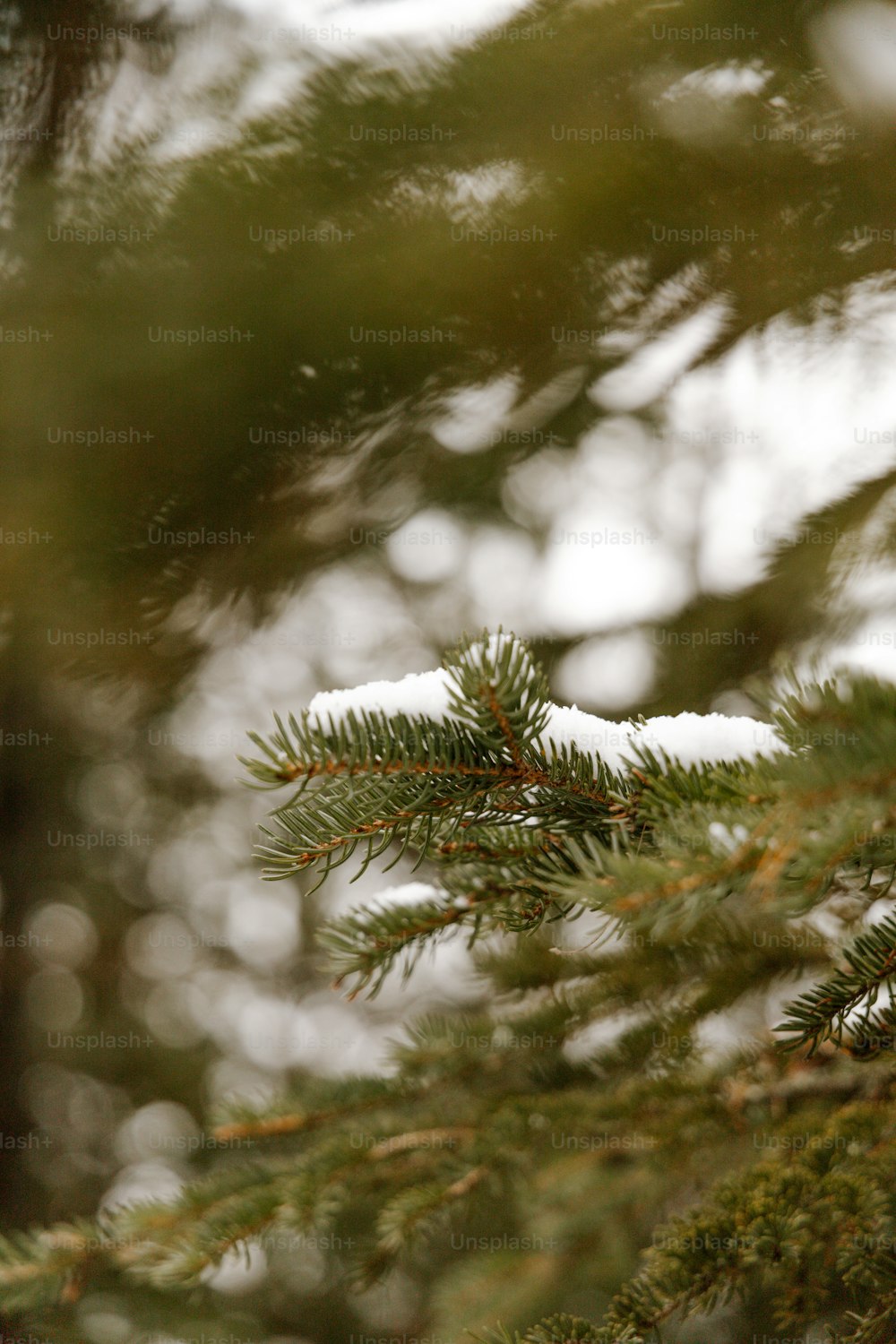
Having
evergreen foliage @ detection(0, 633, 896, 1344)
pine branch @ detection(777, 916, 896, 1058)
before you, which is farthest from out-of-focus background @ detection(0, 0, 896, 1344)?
pine branch @ detection(777, 916, 896, 1058)

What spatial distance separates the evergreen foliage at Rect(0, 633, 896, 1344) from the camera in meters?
0.48

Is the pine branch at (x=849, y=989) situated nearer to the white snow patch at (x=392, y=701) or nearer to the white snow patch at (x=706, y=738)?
the white snow patch at (x=706, y=738)

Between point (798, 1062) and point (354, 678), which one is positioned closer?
point (798, 1062)

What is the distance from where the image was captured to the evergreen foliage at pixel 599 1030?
0.48 metres

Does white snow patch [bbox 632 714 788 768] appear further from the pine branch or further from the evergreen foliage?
the pine branch

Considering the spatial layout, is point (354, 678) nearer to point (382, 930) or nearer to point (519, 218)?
point (519, 218)

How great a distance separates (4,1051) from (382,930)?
3483mm

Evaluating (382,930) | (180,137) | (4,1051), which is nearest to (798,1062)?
(382,930)

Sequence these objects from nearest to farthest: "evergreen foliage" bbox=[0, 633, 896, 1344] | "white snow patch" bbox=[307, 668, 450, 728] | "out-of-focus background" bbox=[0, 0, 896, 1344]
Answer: "evergreen foliage" bbox=[0, 633, 896, 1344]
"white snow patch" bbox=[307, 668, 450, 728]
"out-of-focus background" bbox=[0, 0, 896, 1344]

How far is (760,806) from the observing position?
49 centimetres

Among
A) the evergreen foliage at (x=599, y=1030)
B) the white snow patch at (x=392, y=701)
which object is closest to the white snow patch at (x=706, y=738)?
the evergreen foliage at (x=599, y=1030)

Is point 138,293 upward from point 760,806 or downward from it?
upward

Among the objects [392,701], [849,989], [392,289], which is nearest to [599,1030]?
[849,989]

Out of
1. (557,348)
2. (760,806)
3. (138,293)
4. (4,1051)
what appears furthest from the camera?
(4,1051)
